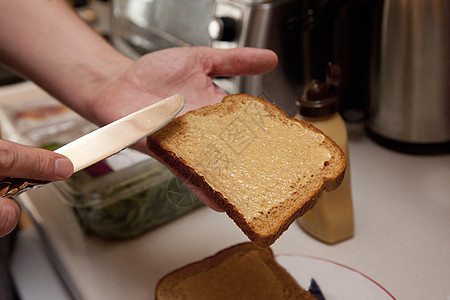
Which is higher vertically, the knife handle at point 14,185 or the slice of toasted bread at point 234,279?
the knife handle at point 14,185

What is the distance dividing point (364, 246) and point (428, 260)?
12cm

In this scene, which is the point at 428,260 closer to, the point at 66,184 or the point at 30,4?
A: the point at 66,184

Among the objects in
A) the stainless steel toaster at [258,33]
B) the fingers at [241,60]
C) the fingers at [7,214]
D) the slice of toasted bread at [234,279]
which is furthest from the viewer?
the stainless steel toaster at [258,33]

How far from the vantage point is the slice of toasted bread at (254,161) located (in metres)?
0.64

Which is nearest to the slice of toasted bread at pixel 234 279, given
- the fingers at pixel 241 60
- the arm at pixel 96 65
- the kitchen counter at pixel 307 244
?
the kitchen counter at pixel 307 244

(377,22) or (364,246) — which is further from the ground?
(377,22)

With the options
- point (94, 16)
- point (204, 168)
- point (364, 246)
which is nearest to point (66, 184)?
point (204, 168)

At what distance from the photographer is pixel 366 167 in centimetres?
110

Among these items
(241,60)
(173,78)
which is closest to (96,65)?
(173,78)

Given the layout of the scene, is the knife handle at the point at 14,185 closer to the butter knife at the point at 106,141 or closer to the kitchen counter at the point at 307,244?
the butter knife at the point at 106,141

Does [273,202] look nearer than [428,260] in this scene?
Yes

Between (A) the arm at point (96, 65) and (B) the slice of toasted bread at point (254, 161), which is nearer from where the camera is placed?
(B) the slice of toasted bread at point (254, 161)

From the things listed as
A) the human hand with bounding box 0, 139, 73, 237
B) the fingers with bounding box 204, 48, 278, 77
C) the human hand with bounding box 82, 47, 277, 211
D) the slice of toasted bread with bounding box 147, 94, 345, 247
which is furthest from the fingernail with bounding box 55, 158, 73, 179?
the fingers with bounding box 204, 48, 278, 77

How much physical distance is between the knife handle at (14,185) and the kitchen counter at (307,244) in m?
0.34
